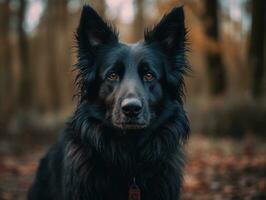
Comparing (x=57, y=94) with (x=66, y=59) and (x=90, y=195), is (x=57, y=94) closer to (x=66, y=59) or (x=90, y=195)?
(x=66, y=59)

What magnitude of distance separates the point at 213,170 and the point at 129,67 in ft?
17.6

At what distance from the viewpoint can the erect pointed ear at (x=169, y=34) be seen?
20.2 feet

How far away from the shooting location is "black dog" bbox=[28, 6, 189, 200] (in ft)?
18.1

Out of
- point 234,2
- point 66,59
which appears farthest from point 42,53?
point 234,2

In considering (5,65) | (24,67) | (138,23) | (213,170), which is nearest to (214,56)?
(213,170)

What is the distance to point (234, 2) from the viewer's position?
78.5ft

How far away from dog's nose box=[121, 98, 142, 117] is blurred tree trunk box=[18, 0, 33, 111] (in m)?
18.6

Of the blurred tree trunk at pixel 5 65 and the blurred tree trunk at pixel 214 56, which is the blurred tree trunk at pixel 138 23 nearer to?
the blurred tree trunk at pixel 5 65

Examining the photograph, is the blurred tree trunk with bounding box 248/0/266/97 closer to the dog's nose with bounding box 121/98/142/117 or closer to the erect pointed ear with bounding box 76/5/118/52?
the erect pointed ear with bounding box 76/5/118/52

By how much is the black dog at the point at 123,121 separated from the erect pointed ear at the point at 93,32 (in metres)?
0.01

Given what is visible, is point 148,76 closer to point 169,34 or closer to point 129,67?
point 129,67

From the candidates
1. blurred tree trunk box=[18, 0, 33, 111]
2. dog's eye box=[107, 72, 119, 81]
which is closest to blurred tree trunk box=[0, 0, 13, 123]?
blurred tree trunk box=[18, 0, 33, 111]

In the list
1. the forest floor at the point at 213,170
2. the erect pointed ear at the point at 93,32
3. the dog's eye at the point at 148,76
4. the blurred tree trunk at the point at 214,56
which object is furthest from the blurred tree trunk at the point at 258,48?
the dog's eye at the point at 148,76

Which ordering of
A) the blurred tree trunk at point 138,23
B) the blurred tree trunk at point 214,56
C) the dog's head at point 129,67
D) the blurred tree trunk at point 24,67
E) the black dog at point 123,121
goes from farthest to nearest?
the blurred tree trunk at point 138,23 < the blurred tree trunk at point 24,67 < the blurred tree trunk at point 214,56 < the dog's head at point 129,67 < the black dog at point 123,121
